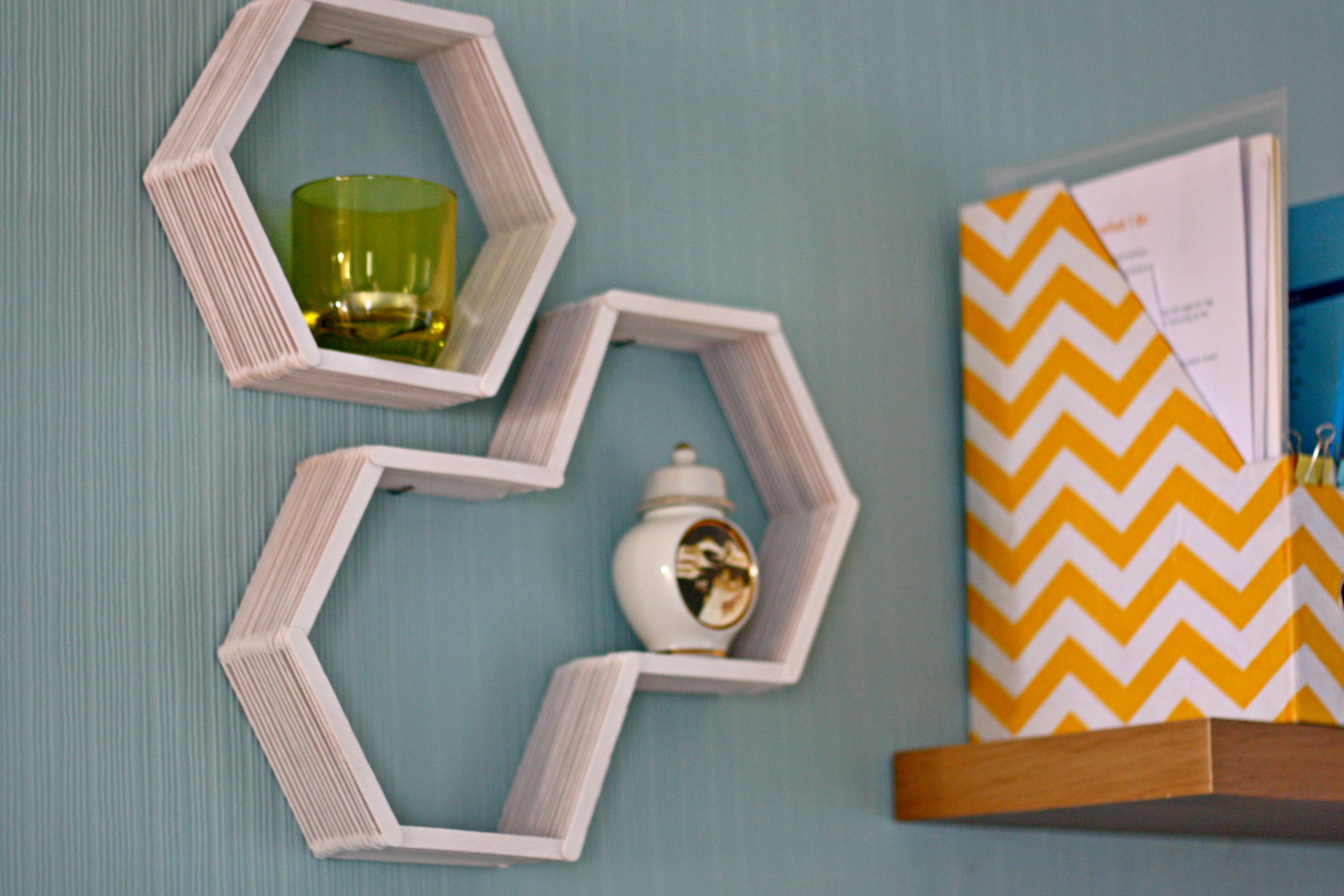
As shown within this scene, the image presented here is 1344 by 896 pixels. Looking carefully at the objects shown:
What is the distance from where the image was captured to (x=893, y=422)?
1.40m

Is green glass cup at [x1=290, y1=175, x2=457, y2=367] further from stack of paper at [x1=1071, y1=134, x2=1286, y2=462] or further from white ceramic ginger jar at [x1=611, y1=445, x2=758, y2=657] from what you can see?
stack of paper at [x1=1071, y1=134, x2=1286, y2=462]

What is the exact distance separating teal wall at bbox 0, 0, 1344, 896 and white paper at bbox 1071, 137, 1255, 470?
197mm

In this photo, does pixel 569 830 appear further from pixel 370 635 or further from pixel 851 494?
pixel 851 494

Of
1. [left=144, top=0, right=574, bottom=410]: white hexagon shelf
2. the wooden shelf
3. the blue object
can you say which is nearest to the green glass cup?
[left=144, top=0, right=574, bottom=410]: white hexagon shelf

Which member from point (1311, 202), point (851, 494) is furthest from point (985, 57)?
point (851, 494)

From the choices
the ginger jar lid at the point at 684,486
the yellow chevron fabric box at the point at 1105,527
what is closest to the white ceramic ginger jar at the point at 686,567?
the ginger jar lid at the point at 684,486

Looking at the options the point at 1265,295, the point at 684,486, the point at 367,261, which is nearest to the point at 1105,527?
the point at 1265,295

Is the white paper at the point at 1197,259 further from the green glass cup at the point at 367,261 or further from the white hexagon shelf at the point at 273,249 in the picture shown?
the green glass cup at the point at 367,261

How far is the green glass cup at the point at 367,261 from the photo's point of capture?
1029mm

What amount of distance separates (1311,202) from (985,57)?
355 millimetres

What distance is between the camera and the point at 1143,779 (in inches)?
43.8

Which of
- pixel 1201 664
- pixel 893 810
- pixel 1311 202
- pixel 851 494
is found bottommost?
pixel 893 810

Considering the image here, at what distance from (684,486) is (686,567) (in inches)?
2.5

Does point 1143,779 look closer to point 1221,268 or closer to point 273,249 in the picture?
Answer: point 1221,268
